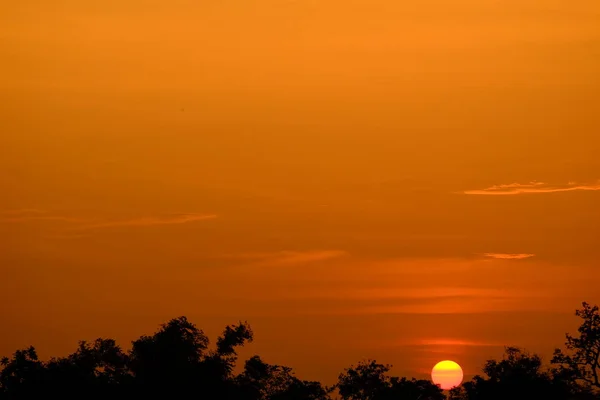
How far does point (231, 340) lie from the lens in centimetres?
6238

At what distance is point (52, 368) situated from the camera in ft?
203

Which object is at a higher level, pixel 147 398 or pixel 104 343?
pixel 104 343

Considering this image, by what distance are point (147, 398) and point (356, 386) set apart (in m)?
13.8

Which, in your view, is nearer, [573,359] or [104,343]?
[573,359]

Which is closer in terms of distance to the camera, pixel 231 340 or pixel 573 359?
pixel 573 359

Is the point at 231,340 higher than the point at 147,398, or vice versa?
the point at 231,340

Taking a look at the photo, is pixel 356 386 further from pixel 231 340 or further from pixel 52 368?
pixel 52 368

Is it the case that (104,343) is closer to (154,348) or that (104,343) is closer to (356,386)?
(154,348)

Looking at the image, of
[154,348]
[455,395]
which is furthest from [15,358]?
[455,395]

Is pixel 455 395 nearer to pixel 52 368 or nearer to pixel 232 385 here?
pixel 232 385

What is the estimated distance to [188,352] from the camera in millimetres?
61344

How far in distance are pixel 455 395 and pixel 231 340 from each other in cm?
1408

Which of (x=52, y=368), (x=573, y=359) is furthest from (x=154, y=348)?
(x=573, y=359)

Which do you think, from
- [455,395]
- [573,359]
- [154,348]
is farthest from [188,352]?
[573,359]
